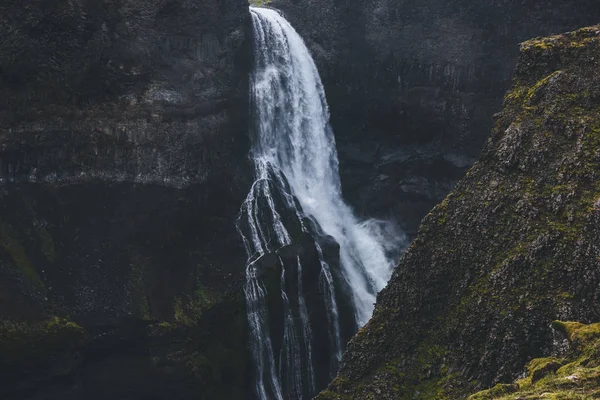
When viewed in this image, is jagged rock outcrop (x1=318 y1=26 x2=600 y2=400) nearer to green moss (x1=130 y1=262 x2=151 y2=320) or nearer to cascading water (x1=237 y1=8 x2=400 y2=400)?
cascading water (x1=237 y1=8 x2=400 y2=400)

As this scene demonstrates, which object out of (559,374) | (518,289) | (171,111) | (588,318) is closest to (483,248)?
(518,289)

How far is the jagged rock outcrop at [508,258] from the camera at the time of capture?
90.6ft

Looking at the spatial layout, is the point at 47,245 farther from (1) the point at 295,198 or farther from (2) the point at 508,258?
(2) the point at 508,258

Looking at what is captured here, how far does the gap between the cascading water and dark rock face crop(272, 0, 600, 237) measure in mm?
1793

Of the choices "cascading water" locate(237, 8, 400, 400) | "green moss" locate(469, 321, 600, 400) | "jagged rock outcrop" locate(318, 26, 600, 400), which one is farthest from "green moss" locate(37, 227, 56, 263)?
"green moss" locate(469, 321, 600, 400)

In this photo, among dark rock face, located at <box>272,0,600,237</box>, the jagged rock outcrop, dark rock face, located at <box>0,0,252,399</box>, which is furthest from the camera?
dark rock face, located at <box>272,0,600,237</box>

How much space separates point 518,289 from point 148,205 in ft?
75.3

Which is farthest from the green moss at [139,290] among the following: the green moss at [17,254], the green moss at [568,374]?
the green moss at [568,374]

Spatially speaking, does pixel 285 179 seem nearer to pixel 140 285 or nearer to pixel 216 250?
pixel 216 250

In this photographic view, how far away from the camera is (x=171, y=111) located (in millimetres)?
45219

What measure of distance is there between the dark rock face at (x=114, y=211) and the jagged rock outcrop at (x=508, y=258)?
1326cm

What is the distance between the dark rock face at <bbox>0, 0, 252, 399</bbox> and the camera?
40688 millimetres

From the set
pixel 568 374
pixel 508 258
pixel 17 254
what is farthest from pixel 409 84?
pixel 568 374

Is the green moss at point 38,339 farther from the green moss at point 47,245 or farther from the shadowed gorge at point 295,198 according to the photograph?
the green moss at point 47,245
